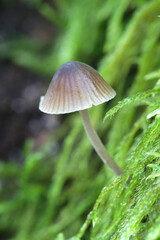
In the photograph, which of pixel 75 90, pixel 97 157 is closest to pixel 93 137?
pixel 75 90

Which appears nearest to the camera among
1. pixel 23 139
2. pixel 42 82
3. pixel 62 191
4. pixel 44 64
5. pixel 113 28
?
pixel 113 28

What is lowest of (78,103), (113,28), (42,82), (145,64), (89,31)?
(78,103)

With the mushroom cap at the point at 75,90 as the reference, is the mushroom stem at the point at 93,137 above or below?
below

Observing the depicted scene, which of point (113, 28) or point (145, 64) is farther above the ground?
point (113, 28)

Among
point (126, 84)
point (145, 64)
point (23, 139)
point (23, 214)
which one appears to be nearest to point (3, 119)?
point (23, 139)

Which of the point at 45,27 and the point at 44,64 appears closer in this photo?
the point at 44,64

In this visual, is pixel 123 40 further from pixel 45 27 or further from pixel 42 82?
pixel 45 27
